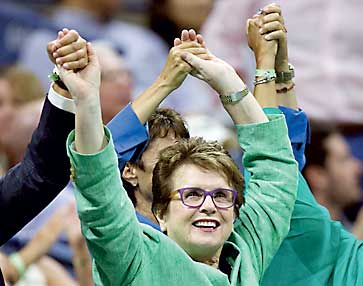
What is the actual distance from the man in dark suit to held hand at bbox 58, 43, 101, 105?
0.30 m

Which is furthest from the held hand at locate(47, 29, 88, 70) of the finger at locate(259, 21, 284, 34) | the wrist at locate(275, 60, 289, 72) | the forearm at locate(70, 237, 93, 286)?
the forearm at locate(70, 237, 93, 286)

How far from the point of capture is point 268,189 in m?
3.79

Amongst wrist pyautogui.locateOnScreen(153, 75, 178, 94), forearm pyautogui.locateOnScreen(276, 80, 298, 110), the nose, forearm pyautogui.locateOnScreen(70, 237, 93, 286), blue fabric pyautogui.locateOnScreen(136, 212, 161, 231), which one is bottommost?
forearm pyautogui.locateOnScreen(70, 237, 93, 286)

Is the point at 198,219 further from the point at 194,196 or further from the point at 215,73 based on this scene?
the point at 215,73

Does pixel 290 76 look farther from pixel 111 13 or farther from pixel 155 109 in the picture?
pixel 111 13

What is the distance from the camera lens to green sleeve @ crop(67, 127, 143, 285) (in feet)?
10.9

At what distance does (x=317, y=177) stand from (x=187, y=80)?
147cm

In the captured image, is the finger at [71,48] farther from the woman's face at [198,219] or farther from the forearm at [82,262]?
the forearm at [82,262]

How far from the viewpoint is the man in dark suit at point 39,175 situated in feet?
12.1

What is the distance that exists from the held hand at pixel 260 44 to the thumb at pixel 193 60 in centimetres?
Answer: 30

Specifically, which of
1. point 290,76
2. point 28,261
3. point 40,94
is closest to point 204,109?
point 40,94

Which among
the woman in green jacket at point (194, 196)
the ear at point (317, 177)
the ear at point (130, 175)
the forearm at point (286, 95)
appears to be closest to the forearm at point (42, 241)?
the ear at point (317, 177)

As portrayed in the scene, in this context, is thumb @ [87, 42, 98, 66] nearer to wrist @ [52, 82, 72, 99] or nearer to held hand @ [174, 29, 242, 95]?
wrist @ [52, 82, 72, 99]

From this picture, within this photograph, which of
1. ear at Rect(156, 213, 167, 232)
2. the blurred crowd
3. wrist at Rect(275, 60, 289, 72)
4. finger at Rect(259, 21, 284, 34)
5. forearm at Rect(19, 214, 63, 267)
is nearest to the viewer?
ear at Rect(156, 213, 167, 232)
